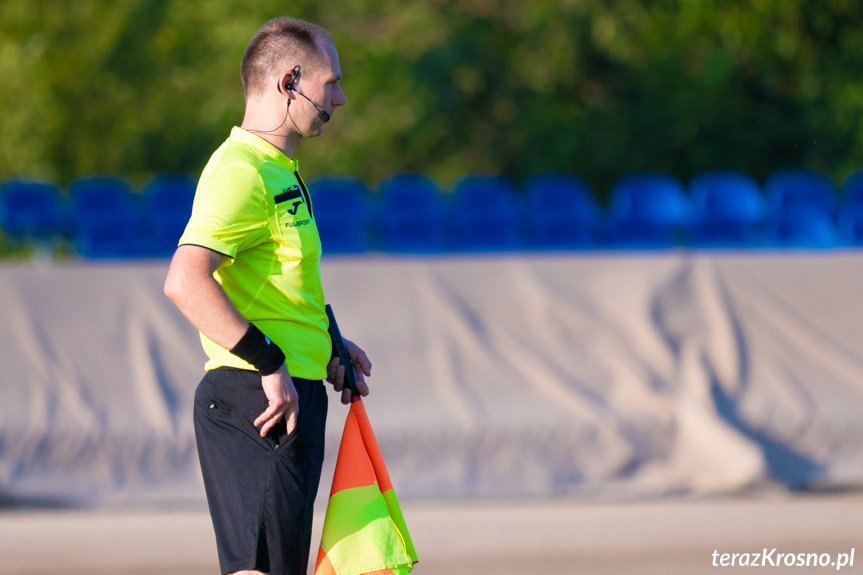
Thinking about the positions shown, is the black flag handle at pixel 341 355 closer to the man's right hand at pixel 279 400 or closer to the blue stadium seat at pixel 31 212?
the man's right hand at pixel 279 400

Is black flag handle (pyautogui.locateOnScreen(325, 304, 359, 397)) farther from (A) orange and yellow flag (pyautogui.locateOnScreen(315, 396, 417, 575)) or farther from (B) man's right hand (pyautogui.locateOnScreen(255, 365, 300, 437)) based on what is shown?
(B) man's right hand (pyautogui.locateOnScreen(255, 365, 300, 437))

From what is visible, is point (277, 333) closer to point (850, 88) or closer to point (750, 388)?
point (750, 388)

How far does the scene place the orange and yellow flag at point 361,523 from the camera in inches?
93.9

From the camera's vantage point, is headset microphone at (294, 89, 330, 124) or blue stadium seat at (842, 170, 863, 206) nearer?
headset microphone at (294, 89, 330, 124)

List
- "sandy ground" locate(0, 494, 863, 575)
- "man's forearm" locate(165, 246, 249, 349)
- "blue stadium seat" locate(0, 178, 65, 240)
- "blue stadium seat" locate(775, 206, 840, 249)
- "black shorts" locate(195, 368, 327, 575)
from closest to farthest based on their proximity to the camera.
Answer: "man's forearm" locate(165, 246, 249, 349) → "black shorts" locate(195, 368, 327, 575) → "sandy ground" locate(0, 494, 863, 575) → "blue stadium seat" locate(775, 206, 840, 249) → "blue stadium seat" locate(0, 178, 65, 240)

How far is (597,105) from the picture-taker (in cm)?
1437

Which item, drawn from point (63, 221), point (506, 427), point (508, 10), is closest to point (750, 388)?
point (506, 427)

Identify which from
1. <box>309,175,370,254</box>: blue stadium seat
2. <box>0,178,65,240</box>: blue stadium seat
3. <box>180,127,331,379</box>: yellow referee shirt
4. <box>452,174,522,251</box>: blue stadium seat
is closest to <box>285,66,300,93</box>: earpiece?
<box>180,127,331,379</box>: yellow referee shirt

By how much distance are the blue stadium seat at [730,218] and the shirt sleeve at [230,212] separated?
24.1ft

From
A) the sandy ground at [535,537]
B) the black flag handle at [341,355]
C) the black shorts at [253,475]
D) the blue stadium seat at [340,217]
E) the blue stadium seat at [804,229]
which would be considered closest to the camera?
the black shorts at [253,475]

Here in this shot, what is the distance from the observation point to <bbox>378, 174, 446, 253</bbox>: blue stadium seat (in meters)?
8.88

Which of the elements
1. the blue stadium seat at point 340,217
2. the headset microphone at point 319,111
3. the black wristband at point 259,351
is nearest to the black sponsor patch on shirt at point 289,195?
the headset microphone at point 319,111

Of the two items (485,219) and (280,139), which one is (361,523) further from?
(485,219)

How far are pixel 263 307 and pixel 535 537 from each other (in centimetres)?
258
